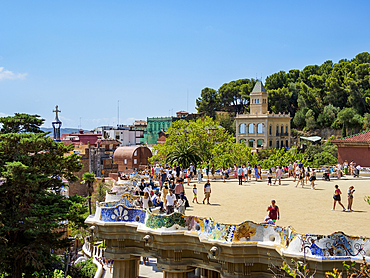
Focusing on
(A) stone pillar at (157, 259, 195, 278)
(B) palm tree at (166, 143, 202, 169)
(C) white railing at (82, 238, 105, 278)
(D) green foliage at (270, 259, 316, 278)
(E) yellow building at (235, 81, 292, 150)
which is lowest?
(C) white railing at (82, 238, 105, 278)

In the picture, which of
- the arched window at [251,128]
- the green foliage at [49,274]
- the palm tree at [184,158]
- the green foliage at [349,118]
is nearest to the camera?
the green foliage at [49,274]

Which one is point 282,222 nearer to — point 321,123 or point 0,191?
point 0,191

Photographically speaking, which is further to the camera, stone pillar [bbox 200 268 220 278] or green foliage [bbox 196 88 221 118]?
green foliage [bbox 196 88 221 118]

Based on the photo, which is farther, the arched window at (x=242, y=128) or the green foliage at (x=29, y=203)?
the arched window at (x=242, y=128)

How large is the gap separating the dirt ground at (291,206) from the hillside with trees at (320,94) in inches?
2320

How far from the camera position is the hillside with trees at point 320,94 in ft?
278

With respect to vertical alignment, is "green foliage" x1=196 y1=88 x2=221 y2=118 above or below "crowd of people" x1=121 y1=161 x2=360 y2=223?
above

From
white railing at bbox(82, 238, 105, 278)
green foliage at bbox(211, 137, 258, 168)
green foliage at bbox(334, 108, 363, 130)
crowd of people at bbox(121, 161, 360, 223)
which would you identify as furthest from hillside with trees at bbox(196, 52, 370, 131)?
white railing at bbox(82, 238, 105, 278)

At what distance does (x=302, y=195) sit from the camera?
24344mm

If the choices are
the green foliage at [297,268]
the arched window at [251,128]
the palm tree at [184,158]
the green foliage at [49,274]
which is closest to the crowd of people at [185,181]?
the palm tree at [184,158]

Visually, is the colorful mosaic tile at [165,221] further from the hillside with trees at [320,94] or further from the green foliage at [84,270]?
the hillside with trees at [320,94]

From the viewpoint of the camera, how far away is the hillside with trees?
278ft

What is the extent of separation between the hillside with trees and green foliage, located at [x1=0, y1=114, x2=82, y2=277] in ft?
229

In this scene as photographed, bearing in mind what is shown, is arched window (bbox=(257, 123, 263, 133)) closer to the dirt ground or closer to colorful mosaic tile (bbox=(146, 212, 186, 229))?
the dirt ground
